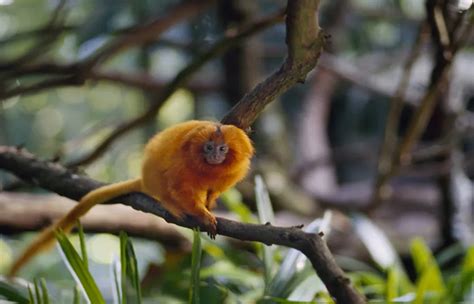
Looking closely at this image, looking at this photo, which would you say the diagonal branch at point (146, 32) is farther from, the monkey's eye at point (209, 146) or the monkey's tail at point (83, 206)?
the monkey's eye at point (209, 146)

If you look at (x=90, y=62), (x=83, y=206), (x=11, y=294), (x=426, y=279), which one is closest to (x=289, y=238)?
(x=83, y=206)

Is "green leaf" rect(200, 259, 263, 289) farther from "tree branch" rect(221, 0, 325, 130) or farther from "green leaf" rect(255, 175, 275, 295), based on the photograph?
"tree branch" rect(221, 0, 325, 130)

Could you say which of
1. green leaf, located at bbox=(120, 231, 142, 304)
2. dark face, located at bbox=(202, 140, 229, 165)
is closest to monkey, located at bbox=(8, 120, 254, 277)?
dark face, located at bbox=(202, 140, 229, 165)

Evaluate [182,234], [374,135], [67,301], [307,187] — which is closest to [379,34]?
[374,135]

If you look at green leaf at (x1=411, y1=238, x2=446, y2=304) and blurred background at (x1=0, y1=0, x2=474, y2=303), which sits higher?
blurred background at (x1=0, y1=0, x2=474, y2=303)

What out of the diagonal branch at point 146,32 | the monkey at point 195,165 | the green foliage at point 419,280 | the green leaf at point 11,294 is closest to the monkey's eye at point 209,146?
the monkey at point 195,165

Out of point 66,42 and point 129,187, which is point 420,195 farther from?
point 129,187
